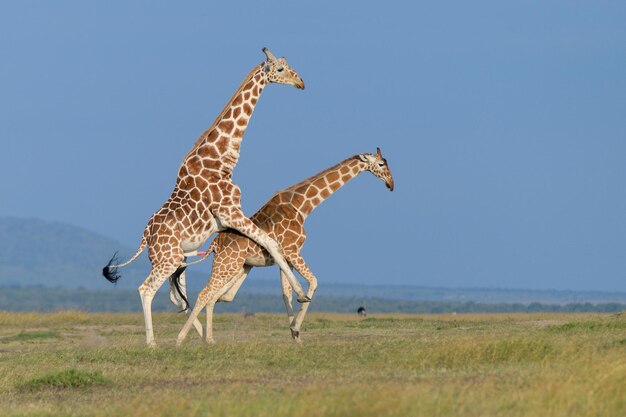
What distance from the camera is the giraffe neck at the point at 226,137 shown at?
2105 cm

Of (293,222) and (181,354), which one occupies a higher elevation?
(293,222)

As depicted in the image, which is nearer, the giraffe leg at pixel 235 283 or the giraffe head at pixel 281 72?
the giraffe leg at pixel 235 283

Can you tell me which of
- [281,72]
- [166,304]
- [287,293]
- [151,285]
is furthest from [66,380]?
[166,304]

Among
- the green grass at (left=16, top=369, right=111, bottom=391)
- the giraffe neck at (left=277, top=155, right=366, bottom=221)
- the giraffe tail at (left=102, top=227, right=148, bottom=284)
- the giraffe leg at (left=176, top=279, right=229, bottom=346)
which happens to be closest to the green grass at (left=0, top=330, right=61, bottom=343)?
the giraffe tail at (left=102, top=227, right=148, bottom=284)

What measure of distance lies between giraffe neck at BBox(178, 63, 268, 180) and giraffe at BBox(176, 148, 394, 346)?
101 cm

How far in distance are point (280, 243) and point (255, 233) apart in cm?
60

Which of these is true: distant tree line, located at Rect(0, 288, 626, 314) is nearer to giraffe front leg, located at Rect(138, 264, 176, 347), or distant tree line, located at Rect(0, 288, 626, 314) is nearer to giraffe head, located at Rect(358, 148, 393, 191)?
giraffe head, located at Rect(358, 148, 393, 191)

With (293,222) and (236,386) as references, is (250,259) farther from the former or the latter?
(236,386)

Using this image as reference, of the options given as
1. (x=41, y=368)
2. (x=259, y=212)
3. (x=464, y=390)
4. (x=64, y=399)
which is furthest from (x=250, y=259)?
(x=464, y=390)

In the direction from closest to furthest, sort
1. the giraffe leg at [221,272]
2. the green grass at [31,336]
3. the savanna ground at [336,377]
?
the savanna ground at [336,377] → the giraffe leg at [221,272] → the green grass at [31,336]

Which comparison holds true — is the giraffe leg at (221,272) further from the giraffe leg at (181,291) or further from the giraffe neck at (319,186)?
the giraffe neck at (319,186)

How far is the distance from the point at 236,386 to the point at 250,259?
257 inches

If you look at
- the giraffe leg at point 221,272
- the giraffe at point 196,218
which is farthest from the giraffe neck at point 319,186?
the giraffe leg at point 221,272

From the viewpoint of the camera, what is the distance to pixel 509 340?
1762 centimetres
